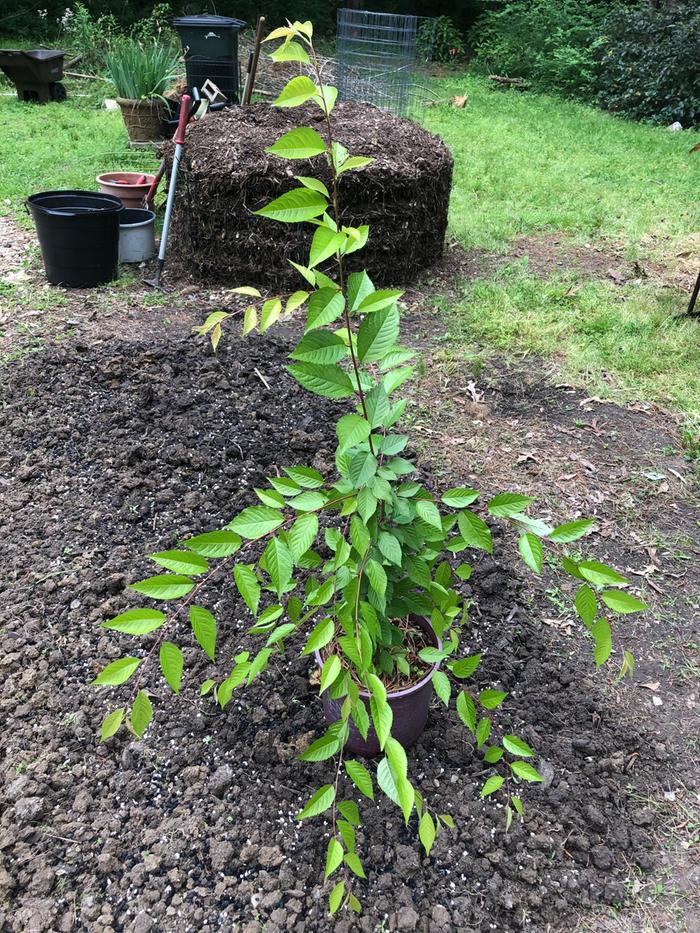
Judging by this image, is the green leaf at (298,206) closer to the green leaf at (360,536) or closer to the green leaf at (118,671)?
the green leaf at (360,536)

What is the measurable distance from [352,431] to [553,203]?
596 cm

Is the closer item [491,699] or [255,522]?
[255,522]

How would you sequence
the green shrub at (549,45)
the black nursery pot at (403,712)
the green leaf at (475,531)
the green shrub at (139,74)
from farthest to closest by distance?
1. the green shrub at (549,45)
2. the green shrub at (139,74)
3. the black nursery pot at (403,712)
4. the green leaf at (475,531)

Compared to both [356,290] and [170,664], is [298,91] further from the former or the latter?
[170,664]

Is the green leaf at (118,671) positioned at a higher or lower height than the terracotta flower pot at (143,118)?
higher

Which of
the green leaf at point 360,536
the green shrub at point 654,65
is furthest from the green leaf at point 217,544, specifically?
the green shrub at point 654,65

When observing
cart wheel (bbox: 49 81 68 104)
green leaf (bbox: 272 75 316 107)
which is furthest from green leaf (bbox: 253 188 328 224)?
cart wheel (bbox: 49 81 68 104)

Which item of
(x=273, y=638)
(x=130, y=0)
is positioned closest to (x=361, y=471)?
(x=273, y=638)

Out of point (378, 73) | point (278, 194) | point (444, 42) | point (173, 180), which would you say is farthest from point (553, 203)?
point (444, 42)

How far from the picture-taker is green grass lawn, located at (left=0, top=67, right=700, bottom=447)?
154 inches

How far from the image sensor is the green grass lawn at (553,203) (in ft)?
12.9

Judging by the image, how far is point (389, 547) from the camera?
1363 mm

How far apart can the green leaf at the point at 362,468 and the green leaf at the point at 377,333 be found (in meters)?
0.18

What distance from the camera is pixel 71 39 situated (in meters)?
12.5
